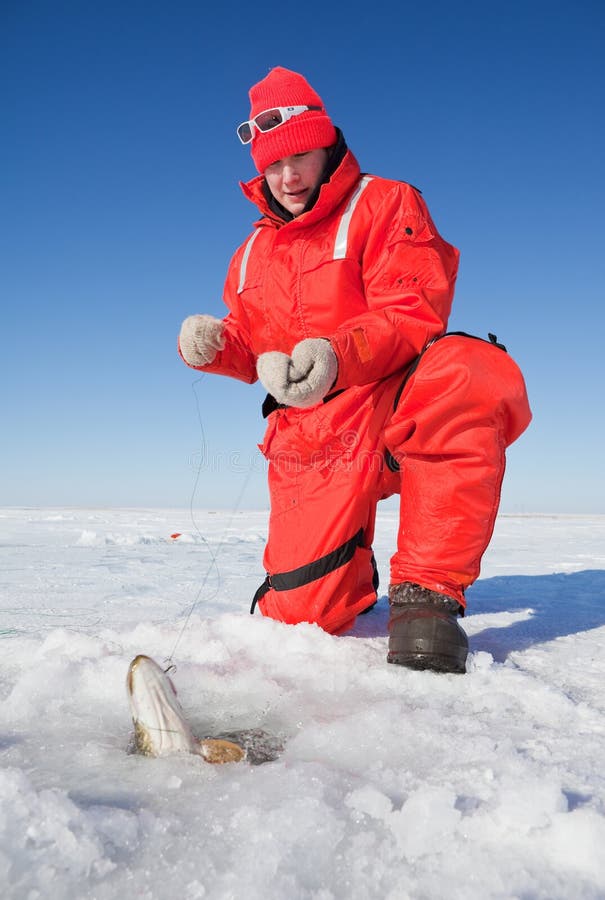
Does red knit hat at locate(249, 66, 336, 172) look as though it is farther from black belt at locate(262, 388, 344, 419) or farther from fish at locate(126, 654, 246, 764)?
fish at locate(126, 654, 246, 764)

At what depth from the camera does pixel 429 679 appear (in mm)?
1373

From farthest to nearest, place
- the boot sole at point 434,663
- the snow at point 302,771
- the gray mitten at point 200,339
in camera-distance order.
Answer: the gray mitten at point 200,339 → the boot sole at point 434,663 → the snow at point 302,771

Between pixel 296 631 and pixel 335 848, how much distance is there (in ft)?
3.34

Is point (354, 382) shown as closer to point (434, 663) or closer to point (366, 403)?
point (366, 403)

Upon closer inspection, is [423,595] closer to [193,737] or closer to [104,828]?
[193,737]

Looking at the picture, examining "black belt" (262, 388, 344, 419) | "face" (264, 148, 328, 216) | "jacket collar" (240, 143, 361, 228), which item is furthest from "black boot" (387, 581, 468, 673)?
"face" (264, 148, 328, 216)

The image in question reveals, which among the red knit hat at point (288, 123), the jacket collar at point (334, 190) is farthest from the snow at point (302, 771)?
the red knit hat at point (288, 123)

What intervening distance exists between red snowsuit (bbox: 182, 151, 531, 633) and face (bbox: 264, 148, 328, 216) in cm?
9

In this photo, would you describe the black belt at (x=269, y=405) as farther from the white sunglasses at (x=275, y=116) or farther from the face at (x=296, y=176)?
the white sunglasses at (x=275, y=116)

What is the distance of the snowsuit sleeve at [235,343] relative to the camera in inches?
90.0

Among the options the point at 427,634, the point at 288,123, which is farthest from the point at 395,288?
the point at 427,634

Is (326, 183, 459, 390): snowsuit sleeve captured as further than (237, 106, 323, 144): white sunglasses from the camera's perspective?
No

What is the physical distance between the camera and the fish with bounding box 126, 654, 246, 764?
3.08ft

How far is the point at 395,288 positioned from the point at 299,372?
1.63 ft
